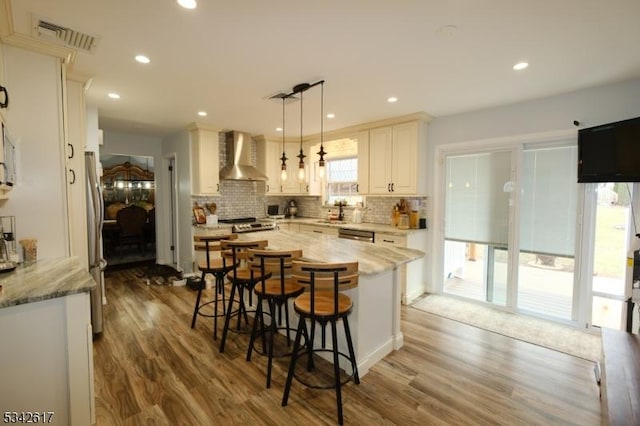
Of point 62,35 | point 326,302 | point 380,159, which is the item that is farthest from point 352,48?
point 380,159

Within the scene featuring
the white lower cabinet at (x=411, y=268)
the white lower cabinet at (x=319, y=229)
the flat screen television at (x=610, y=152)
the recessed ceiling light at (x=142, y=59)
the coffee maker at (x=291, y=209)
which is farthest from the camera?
the coffee maker at (x=291, y=209)

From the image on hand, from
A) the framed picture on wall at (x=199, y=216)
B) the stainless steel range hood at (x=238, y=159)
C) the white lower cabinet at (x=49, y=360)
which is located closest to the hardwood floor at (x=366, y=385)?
the white lower cabinet at (x=49, y=360)

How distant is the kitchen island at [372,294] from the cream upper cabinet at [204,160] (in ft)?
8.22

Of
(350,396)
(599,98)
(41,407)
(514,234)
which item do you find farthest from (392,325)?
(599,98)

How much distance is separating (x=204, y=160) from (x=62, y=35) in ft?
9.17

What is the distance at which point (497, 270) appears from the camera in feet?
12.4

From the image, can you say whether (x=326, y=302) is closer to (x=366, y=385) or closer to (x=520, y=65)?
(x=366, y=385)

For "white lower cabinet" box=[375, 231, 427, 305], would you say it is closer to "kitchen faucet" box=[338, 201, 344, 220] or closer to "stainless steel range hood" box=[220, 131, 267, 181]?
"kitchen faucet" box=[338, 201, 344, 220]

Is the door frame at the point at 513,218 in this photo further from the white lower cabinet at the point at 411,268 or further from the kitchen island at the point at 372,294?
the kitchen island at the point at 372,294

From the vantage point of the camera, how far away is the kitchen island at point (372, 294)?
2299mm

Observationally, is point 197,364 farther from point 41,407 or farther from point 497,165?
point 497,165

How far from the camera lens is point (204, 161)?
189 inches

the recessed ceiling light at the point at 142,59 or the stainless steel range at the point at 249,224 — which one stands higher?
the recessed ceiling light at the point at 142,59

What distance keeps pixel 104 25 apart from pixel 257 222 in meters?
3.67
